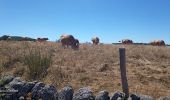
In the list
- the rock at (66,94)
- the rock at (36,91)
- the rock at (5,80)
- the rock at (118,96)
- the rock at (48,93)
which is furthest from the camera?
the rock at (5,80)

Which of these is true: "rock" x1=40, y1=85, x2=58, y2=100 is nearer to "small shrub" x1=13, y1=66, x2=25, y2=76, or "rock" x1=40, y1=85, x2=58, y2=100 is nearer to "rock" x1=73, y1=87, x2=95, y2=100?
"rock" x1=73, y1=87, x2=95, y2=100

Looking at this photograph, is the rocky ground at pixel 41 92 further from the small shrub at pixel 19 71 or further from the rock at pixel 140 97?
the small shrub at pixel 19 71

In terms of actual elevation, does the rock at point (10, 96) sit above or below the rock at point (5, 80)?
below

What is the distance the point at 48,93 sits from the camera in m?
11.3

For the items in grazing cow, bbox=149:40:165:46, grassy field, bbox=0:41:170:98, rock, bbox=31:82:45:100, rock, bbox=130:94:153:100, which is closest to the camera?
rock, bbox=130:94:153:100

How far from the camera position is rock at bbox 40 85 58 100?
11.3 metres

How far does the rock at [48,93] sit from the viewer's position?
37.0ft

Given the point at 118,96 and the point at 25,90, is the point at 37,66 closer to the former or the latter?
the point at 25,90

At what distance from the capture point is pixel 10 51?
19.3 meters

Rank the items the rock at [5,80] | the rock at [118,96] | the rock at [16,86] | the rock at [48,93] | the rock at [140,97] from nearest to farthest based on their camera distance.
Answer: the rock at [140,97], the rock at [118,96], the rock at [48,93], the rock at [16,86], the rock at [5,80]

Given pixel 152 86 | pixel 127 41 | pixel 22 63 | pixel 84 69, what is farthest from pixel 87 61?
pixel 127 41

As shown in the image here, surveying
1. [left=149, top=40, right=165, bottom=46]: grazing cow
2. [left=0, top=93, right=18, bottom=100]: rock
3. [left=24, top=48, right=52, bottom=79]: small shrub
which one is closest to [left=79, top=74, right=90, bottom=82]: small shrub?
[left=24, top=48, right=52, bottom=79]: small shrub

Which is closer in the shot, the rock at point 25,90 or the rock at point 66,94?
the rock at point 66,94

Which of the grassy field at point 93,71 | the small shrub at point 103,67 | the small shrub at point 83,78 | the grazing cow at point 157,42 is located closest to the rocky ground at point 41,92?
the grassy field at point 93,71
